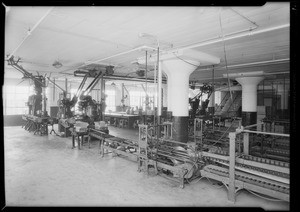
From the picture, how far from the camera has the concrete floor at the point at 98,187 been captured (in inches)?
169

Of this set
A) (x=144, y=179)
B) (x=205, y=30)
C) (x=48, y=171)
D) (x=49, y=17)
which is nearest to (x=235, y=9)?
(x=205, y=30)

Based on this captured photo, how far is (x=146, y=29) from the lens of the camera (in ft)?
18.5

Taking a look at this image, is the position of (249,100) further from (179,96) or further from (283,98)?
(179,96)

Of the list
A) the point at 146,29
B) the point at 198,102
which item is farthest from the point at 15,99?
the point at 146,29

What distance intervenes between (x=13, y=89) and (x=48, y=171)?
1526cm

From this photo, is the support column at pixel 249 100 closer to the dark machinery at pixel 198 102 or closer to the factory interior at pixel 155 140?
the dark machinery at pixel 198 102

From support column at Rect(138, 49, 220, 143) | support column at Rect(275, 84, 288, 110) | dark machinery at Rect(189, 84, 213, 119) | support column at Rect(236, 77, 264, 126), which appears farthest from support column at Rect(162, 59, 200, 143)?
support column at Rect(275, 84, 288, 110)

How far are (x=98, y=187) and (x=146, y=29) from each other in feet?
14.1

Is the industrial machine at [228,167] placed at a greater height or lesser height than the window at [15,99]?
lesser

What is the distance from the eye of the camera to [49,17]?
193 inches

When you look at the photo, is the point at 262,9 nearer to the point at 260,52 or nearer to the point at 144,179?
the point at 260,52

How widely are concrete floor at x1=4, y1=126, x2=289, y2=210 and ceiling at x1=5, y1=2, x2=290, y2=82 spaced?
288cm

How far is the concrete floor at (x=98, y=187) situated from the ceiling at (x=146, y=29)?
9.45ft

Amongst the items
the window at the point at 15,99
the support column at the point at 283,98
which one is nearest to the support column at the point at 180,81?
the support column at the point at 283,98
